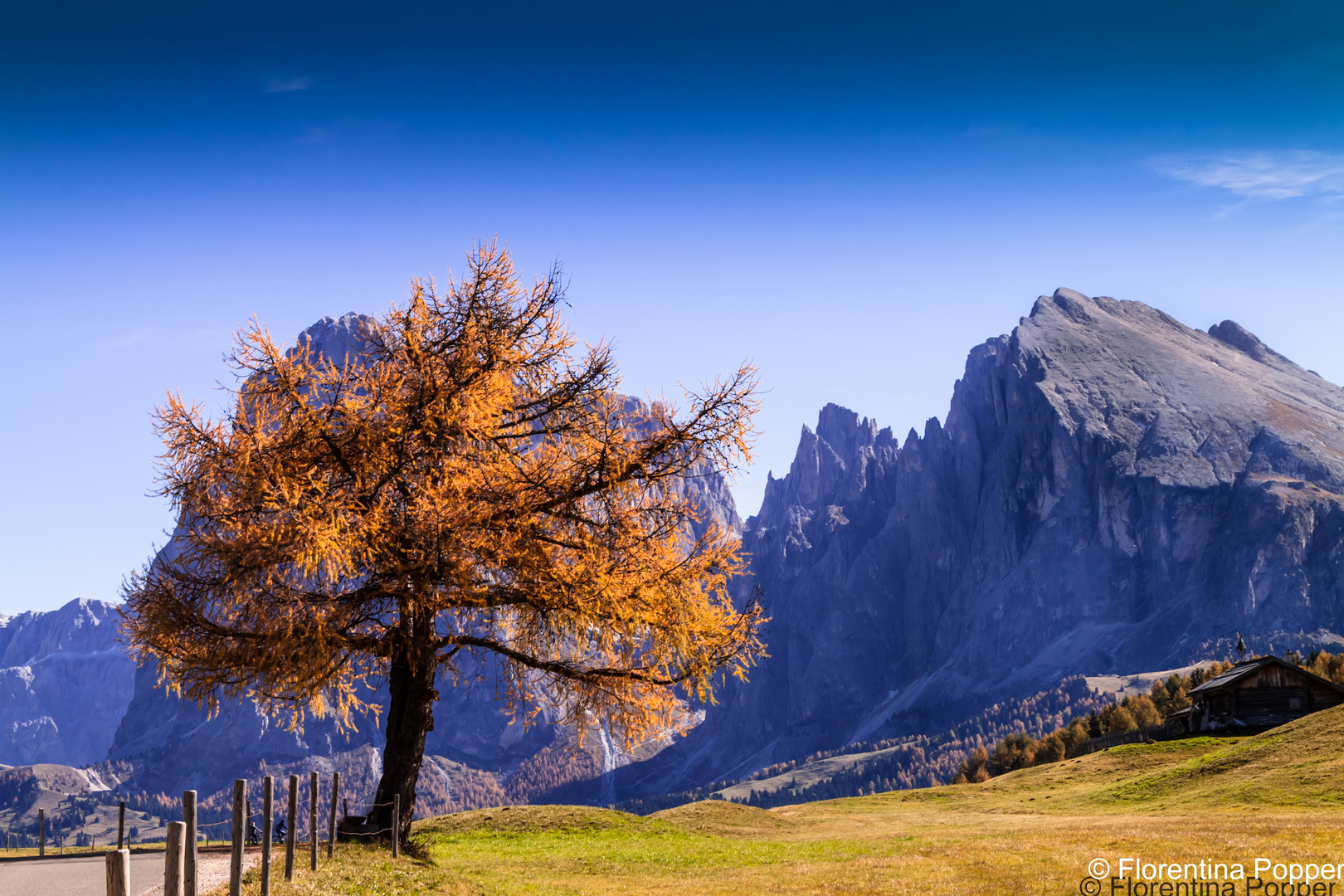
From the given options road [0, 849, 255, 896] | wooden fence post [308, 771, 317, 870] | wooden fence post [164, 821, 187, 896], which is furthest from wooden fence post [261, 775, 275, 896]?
wooden fence post [164, 821, 187, 896]

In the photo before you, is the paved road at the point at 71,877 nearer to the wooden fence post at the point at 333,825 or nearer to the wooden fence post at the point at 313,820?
the wooden fence post at the point at 313,820

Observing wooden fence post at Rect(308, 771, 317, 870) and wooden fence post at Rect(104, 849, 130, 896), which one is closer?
wooden fence post at Rect(104, 849, 130, 896)

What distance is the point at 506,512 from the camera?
1975 cm

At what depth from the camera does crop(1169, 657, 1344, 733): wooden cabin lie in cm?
7181

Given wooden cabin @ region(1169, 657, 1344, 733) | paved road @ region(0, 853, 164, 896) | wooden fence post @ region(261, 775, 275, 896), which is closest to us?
wooden fence post @ region(261, 775, 275, 896)

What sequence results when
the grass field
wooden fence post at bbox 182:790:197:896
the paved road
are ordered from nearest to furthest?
1. wooden fence post at bbox 182:790:197:896
2. the paved road
3. the grass field

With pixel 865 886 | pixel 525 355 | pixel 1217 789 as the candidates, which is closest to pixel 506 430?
pixel 525 355

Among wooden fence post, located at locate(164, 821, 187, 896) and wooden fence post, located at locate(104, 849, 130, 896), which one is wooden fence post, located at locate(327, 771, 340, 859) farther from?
wooden fence post, located at locate(104, 849, 130, 896)

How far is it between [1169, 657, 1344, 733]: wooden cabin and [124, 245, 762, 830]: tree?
67.3 metres

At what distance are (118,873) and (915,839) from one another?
93.9 ft

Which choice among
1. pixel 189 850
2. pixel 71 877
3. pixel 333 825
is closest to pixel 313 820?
pixel 333 825

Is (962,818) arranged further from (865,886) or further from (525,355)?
(525,355)

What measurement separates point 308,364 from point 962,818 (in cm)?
3607

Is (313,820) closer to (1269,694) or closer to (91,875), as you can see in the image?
(91,875)
